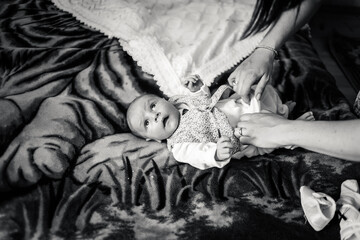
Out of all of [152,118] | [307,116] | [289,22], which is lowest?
[307,116]

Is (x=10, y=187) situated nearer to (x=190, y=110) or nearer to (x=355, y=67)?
(x=190, y=110)

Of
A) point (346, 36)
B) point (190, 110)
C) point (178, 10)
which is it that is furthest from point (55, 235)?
point (346, 36)

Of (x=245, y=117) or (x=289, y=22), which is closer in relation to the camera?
(x=245, y=117)

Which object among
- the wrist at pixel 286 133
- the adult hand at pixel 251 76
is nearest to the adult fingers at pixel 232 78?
the adult hand at pixel 251 76

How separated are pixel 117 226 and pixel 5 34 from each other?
0.82 meters

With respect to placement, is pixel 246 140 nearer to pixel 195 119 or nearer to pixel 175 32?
pixel 195 119

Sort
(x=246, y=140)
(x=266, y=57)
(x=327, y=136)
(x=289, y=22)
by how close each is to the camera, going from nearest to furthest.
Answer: (x=327, y=136) < (x=246, y=140) < (x=266, y=57) < (x=289, y=22)

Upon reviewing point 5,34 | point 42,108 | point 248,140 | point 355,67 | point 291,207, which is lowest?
point 355,67

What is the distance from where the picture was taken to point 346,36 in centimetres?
203

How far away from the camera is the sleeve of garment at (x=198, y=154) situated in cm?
87

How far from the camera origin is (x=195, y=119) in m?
1.00

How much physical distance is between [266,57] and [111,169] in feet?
1.91

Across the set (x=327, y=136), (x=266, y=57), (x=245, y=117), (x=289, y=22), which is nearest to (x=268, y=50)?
(x=266, y=57)

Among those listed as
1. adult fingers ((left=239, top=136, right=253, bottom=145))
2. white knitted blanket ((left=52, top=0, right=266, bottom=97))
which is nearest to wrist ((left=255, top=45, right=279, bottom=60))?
white knitted blanket ((left=52, top=0, right=266, bottom=97))
